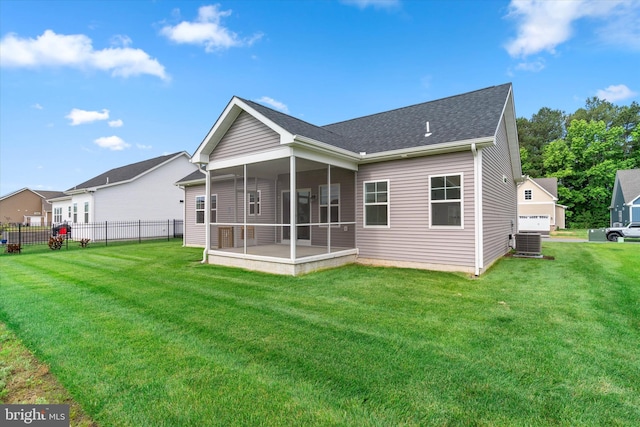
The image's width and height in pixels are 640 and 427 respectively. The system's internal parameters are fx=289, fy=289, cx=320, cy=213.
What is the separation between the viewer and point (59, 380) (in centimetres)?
285

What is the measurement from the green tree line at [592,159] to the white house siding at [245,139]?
4039 cm

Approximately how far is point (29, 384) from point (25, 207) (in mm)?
52611

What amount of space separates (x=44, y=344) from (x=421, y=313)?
5.21 m

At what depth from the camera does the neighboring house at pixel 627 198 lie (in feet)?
78.7

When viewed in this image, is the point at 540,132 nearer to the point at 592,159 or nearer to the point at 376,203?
the point at 592,159

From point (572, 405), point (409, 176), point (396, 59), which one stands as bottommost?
point (572, 405)

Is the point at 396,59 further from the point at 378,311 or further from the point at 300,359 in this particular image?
the point at 300,359

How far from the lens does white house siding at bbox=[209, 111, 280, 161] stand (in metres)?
8.08

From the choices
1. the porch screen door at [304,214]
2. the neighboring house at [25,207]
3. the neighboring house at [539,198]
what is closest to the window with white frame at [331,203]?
the porch screen door at [304,214]

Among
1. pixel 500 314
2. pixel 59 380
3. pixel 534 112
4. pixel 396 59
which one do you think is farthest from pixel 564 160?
pixel 59 380

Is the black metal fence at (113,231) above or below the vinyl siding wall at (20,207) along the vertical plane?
below

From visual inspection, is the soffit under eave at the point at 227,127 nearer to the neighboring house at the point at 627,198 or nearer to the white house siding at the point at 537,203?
the white house siding at the point at 537,203

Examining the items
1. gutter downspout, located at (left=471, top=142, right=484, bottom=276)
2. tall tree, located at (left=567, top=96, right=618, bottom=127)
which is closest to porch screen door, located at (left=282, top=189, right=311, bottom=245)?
gutter downspout, located at (left=471, top=142, right=484, bottom=276)

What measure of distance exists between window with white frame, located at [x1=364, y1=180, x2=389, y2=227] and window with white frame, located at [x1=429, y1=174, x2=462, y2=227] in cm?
138
